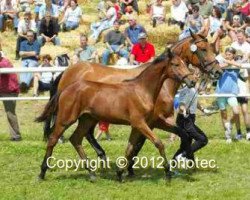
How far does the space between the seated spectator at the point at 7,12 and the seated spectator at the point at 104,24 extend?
2.21m

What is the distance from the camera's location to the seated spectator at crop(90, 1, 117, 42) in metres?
22.6

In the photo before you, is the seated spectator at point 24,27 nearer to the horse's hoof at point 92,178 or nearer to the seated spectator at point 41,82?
the seated spectator at point 41,82

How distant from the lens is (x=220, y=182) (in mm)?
12391

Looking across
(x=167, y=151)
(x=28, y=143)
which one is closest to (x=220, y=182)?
(x=167, y=151)

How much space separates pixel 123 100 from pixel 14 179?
2.17 metres

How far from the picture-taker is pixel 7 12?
76.2ft

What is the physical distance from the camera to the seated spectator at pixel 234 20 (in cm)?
2133

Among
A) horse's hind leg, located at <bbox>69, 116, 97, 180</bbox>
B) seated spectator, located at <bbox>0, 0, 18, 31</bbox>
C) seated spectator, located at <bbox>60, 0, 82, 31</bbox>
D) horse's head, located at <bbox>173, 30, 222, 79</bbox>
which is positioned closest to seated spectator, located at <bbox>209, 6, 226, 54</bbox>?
seated spectator, located at <bbox>60, 0, 82, 31</bbox>

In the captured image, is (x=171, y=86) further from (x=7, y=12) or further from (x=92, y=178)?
(x=7, y=12)

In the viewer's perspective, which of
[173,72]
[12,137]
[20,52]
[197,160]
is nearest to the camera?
[173,72]

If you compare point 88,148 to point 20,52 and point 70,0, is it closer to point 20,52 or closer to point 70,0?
point 20,52

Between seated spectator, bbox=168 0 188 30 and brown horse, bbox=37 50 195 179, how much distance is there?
11.0 meters

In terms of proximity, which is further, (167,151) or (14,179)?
(167,151)

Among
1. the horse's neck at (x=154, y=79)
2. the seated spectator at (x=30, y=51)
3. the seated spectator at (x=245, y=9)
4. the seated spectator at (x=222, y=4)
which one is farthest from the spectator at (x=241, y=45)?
the horse's neck at (x=154, y=79)
